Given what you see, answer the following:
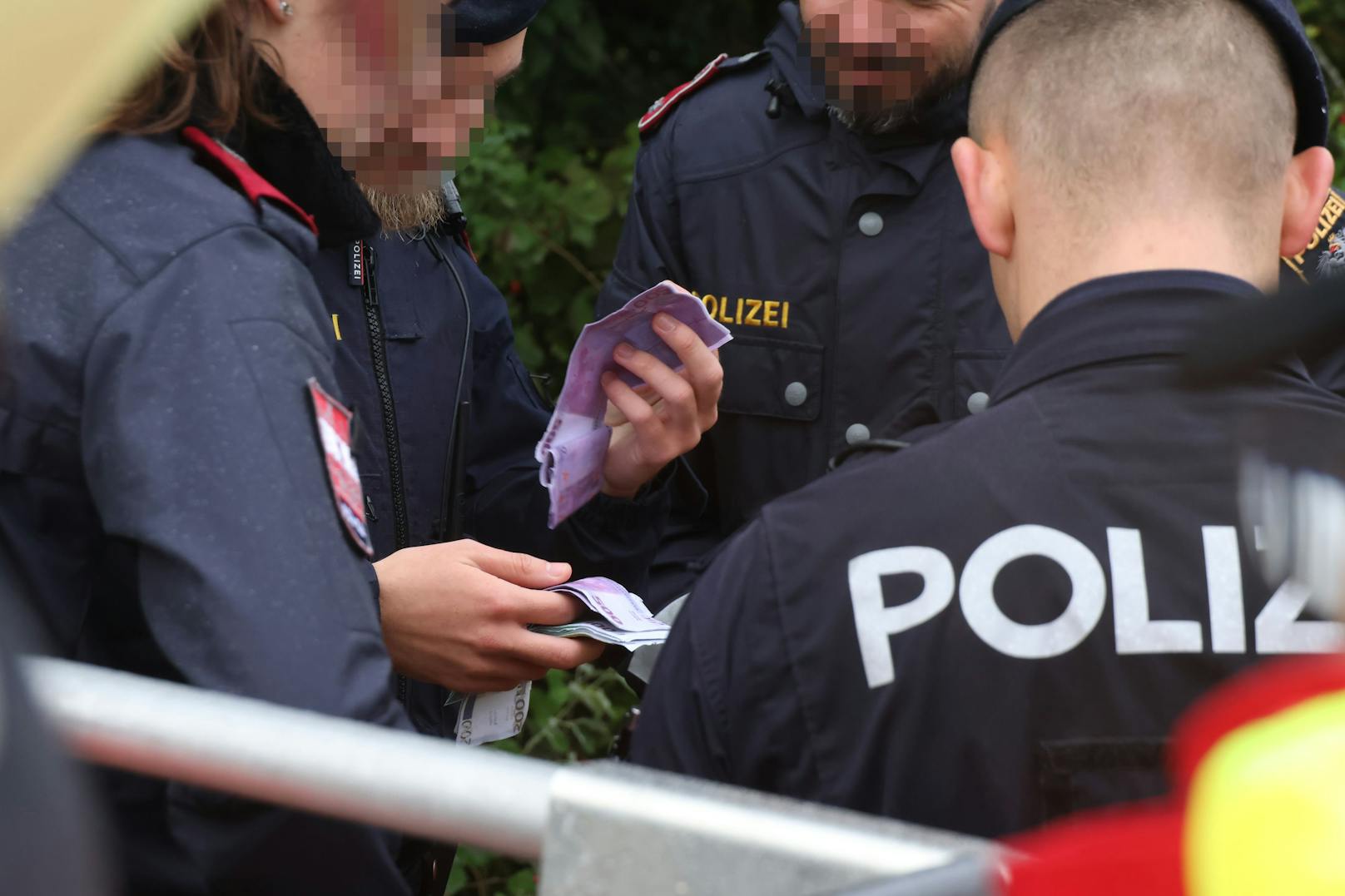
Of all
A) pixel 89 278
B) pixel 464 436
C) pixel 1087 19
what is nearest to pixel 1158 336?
pixel 1087 19

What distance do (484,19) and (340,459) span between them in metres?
0.80

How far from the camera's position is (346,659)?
1229 mm

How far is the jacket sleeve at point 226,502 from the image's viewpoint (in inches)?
47.0

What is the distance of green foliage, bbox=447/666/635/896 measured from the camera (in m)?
3.60

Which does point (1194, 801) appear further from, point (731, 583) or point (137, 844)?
point (137, 844)

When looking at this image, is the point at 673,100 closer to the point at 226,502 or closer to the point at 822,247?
the point at 822,247

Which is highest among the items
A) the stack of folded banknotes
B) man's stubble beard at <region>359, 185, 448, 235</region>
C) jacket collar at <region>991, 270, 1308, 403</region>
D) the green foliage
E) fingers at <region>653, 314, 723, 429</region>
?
jacket collar at <region>991, 270, 1308, 403</region>

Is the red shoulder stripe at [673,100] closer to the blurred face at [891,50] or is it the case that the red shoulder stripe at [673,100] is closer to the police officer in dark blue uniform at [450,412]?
the blurred face at [891,50]

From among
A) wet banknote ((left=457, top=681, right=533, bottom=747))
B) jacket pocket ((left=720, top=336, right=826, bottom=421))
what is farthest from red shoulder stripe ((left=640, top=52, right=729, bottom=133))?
wet banknote ((left=457, top=681, right=533, bottom=747))

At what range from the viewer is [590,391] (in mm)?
2176

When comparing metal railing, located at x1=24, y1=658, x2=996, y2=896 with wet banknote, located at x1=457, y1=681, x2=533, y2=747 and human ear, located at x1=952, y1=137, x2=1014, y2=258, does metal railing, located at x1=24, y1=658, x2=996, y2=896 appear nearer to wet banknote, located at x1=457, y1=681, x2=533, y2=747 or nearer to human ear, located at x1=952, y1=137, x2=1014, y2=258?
human ear, located at x1=952, y1=137, x2=1014, y2=258

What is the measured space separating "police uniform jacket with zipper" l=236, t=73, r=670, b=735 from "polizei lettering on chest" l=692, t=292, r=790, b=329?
378mm

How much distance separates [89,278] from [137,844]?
532mm

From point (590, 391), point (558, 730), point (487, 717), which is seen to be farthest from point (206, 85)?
point (558, 730)
